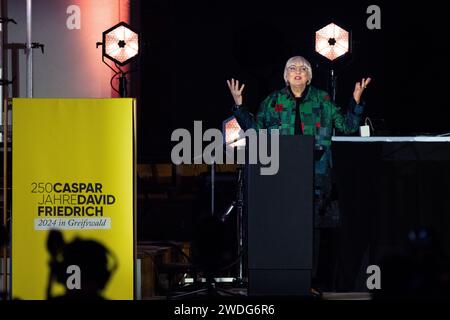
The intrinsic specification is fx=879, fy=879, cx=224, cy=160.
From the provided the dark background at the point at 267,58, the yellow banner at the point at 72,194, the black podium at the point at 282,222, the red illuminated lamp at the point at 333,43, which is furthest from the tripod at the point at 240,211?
the dark background at the point at 267,58

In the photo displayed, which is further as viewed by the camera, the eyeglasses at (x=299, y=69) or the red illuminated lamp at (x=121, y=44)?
the red illuminated lamp at (x=121, y=44)

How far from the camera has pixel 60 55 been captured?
862 centimetres

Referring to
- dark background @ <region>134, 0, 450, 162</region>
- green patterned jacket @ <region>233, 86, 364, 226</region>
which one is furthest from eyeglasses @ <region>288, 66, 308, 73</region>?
dark background @ <region>134, 0, 450, 162</region>

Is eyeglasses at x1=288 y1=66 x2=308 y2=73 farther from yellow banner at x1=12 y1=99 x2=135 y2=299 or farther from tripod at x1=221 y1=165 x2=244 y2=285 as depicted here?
yellow banner at x1=12 y1=99 x2=135 y2=299

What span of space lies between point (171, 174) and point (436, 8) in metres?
3.18

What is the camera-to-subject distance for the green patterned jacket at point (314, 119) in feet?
16.2

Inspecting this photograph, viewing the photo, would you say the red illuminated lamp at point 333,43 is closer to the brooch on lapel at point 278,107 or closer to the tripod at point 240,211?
the tripod at point 240,211

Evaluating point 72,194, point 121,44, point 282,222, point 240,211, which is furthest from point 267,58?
point 72,194

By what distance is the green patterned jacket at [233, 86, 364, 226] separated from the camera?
4949mm

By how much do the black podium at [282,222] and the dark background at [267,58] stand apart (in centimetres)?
470

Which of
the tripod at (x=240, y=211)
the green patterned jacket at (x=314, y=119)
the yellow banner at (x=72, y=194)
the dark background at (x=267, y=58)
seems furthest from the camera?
the dark background at (x=267, y=58)

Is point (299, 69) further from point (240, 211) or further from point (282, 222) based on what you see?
point (240, 211)

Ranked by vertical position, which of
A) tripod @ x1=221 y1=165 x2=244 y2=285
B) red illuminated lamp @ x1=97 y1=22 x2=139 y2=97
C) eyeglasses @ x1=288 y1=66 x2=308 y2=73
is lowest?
tripod @ x1=221 y1=165 x2=244 y2=285

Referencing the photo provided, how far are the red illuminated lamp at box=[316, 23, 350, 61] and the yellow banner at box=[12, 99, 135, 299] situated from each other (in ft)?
12.8
